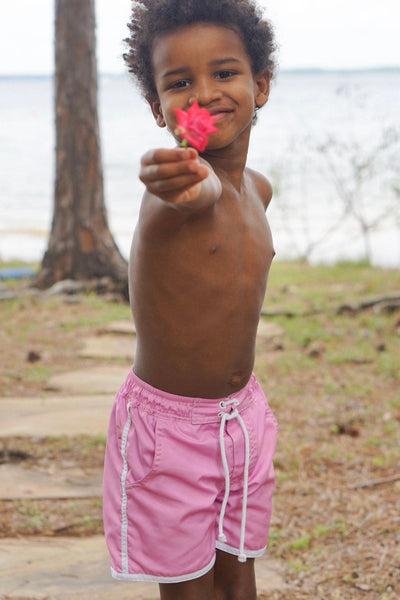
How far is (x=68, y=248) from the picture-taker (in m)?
6.71

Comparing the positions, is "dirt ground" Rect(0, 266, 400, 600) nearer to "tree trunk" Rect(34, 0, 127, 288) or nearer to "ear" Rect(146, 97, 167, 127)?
"tree trunk" Rect(34, 0, 127, 288)

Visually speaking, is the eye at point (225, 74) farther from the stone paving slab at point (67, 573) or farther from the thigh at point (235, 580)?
the stone paving slab at point (67, 573)

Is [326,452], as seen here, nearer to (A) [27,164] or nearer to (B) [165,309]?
(B) [165,309]

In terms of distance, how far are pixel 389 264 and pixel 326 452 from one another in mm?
5383

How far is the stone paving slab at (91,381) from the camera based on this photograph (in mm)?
4242

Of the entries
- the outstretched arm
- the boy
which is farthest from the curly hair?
the outstretched arm

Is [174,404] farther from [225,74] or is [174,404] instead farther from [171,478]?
[225,74]

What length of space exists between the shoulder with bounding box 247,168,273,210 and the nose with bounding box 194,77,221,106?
0.42 m

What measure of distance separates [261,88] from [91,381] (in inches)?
106

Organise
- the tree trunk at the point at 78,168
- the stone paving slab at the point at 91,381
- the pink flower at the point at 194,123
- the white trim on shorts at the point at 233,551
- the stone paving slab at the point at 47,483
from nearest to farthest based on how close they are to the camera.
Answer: the pink flower at the point at 194,123, the white trim on shorts at the point at 233,551, the stone paving slab at the point at 47,483, the stone paving slab at the point at 91,381, the tree trunk at the point at 78,168

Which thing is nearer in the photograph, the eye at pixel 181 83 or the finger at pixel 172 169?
the finger at pixel 172 169

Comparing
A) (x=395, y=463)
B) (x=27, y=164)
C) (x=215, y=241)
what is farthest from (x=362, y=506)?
(x=27, y=164)

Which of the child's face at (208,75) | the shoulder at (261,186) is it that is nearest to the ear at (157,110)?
the child's face at (208,75)

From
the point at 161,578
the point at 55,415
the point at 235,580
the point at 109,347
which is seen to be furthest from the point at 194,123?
the point at 109,347
